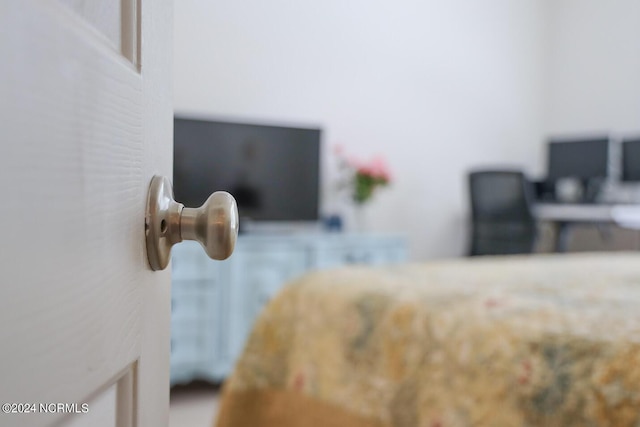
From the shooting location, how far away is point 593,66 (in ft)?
14.7

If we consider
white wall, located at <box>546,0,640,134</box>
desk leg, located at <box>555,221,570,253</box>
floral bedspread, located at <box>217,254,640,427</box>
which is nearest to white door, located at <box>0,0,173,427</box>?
floral bedspread, located at <box>217,254,640,427</box>

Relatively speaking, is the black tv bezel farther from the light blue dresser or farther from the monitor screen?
the light blue dresser

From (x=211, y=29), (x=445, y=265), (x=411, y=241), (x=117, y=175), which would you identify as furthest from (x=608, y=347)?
(x=411, y=241)

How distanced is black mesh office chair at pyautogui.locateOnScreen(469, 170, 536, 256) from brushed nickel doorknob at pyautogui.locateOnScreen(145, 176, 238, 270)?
3.46 metres

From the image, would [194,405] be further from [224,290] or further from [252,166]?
[252,166]

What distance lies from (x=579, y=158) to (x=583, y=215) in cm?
59

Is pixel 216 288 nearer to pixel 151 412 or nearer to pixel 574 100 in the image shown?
pixel 151 412

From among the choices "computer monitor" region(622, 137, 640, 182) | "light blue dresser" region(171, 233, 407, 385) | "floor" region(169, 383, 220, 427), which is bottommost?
"floor" region(169, 383, 220, 427)

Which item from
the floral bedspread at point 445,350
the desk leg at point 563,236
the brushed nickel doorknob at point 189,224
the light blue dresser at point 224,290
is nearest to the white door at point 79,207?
the brushed nickel doorknob at point 189,224

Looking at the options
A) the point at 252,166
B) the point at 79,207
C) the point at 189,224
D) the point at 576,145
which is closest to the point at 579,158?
the point at 576,145

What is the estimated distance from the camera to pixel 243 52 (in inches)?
134

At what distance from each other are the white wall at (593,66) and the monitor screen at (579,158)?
0.23 meters

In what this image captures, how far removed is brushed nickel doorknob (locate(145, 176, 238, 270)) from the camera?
438 mm

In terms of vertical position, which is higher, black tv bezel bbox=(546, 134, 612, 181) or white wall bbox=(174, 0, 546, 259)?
white wall bbox=(174, 0, 546, 259)
